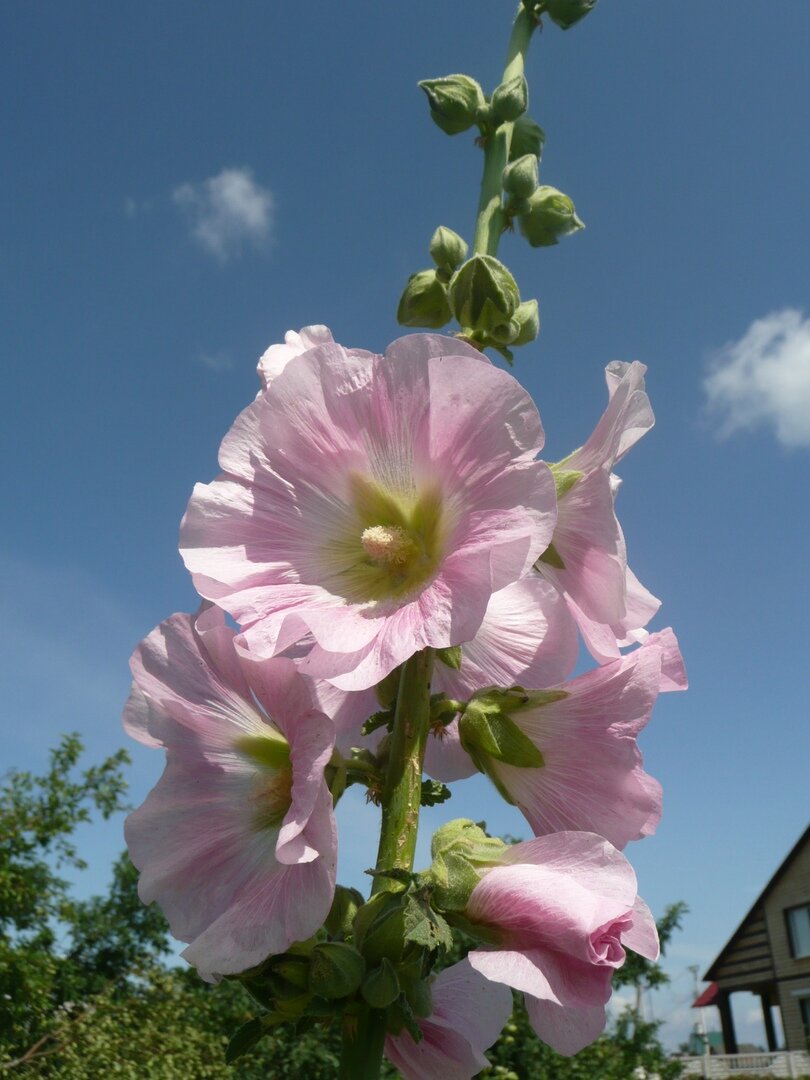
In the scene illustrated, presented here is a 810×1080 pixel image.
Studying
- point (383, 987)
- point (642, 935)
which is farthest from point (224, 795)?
point (642, 935)

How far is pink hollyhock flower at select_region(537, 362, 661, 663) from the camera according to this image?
1533mm

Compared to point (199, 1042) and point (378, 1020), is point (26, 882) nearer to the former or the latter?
point (199, 1042)

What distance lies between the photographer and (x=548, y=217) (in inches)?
85.4

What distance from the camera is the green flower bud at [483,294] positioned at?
1781 mm

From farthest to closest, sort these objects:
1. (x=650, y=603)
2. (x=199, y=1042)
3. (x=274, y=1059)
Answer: (x=199, y=1042) < (x=274, y=1059) < (x=650, y=603)

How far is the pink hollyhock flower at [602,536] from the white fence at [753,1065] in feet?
79.4

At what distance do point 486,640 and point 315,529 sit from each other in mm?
388

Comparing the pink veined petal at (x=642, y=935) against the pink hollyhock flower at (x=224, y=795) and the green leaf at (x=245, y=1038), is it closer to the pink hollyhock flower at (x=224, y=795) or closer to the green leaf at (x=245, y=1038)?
the pink hollyhock flower at (x=224, y=795)

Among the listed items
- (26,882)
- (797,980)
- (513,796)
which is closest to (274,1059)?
(26,882)

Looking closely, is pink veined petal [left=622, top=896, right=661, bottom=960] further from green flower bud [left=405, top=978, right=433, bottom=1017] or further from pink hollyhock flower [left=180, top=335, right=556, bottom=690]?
pink hollyhock flower [left=180, top=335, right=556, bottom=690]

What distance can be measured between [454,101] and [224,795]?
5.53 ft

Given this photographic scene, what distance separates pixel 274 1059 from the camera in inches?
409

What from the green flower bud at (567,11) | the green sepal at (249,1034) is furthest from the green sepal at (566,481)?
the green flower bud at (567,11)

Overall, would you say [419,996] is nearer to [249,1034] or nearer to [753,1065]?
[249,1034]
